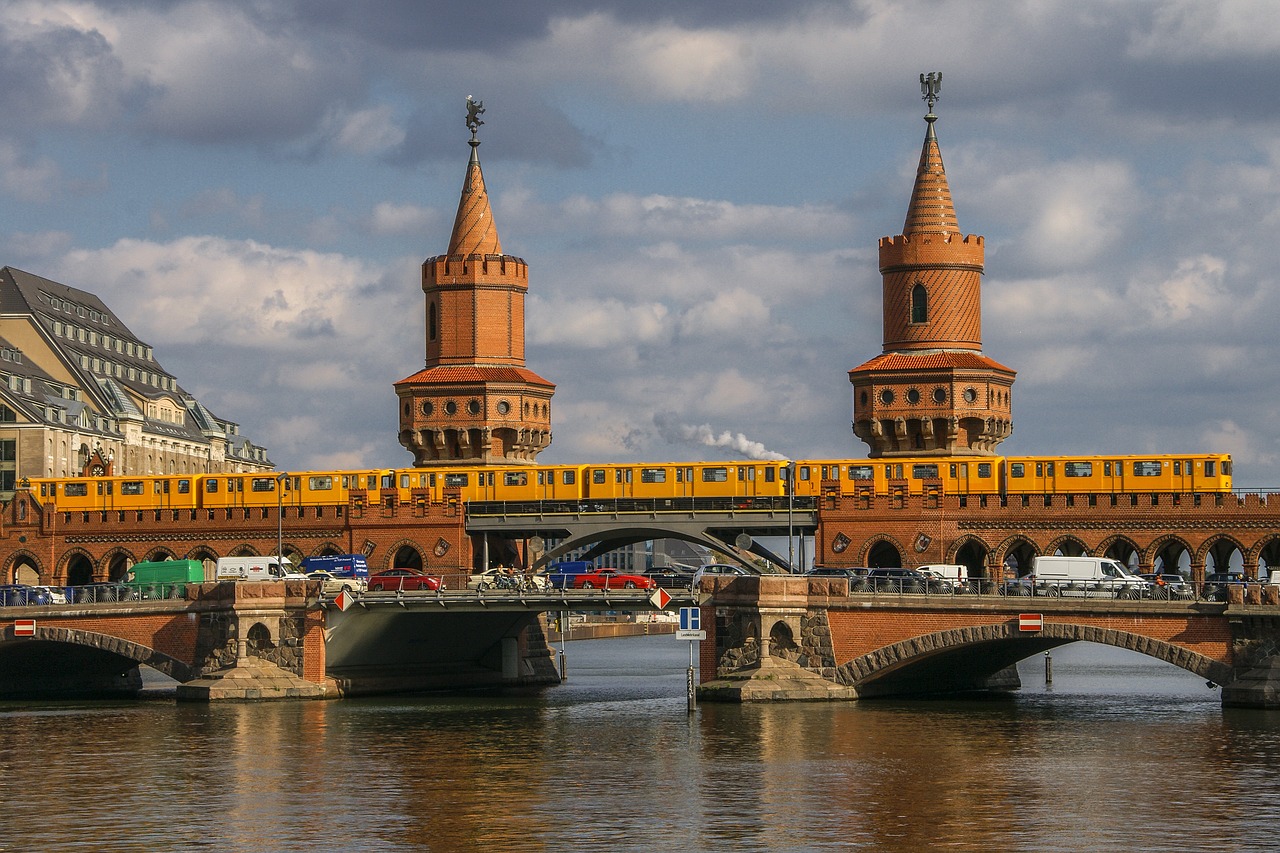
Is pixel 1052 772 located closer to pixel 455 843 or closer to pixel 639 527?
pixel 455 843

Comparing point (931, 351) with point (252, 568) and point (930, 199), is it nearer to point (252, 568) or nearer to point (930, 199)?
point (930, 199)

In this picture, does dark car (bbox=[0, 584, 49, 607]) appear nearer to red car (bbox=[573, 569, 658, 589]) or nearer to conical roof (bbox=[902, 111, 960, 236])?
red car (bbox=[573, 569, 658, 589])

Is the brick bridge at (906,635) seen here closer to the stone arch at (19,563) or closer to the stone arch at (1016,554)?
the stone arch at (1016,554)

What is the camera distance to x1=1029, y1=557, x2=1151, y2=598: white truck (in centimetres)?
8000

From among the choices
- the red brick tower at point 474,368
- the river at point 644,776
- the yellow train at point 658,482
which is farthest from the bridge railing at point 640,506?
the river at point 644,776

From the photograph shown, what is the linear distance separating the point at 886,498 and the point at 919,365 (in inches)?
333

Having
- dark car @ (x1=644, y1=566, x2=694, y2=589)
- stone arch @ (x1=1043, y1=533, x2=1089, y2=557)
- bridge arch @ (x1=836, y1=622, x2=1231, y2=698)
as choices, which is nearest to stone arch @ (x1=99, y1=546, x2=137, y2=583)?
dark car @ (x1=644, y1=566, x2=694, y2=589)

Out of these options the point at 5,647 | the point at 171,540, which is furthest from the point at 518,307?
the point at 5,647

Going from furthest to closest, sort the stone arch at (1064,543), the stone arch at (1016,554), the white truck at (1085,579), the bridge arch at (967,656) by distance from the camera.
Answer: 1. the stone arch at (1016,554)
2. the stone arch at (1064,543)
3. the white truck at (1085,579)
4. the bridge arch at (967,656)

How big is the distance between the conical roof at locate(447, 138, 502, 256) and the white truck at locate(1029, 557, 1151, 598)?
146 feet

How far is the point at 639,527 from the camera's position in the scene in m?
112

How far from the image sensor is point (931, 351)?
115m

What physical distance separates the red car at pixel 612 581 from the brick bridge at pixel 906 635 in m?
8.42

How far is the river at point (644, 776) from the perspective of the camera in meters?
51.2
